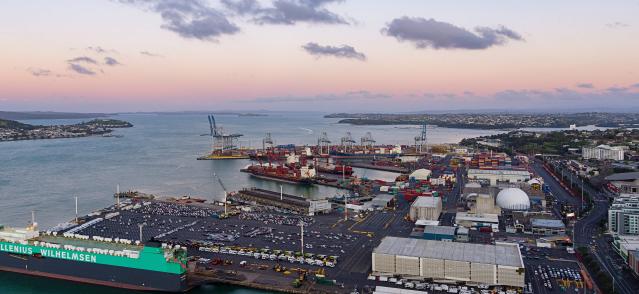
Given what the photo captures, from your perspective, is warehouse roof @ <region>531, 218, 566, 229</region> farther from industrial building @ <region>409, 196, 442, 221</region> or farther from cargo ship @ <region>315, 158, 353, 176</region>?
cargo ship @ <region>315, 158, 353, 176</region>

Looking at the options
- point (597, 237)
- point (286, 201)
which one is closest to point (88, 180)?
point (286, 201)

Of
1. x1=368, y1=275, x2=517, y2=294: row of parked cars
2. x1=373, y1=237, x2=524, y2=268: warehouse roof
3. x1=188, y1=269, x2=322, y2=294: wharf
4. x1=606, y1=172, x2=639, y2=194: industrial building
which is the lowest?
x1=188, y1=269, x2=322, y2=294: wharf

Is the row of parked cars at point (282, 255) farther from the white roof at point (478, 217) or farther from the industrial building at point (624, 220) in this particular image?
the industrial building at point (624, 220)

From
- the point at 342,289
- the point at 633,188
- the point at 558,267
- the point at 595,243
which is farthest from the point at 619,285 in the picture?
the point at 633,188

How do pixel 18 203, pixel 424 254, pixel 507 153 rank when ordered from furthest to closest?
pixel 507 153 < pixel 18 203 < pixel 424 254

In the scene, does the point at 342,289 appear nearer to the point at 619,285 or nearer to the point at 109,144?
the point at 619,285

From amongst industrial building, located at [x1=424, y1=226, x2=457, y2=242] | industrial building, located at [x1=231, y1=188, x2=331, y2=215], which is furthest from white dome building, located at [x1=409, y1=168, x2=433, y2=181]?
industrial building, located at [x1=424, y1=226, x2=457, y2=242]

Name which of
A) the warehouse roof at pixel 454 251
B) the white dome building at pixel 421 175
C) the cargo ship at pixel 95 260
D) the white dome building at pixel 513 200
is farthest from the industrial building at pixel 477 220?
the white dome building at pixel 421 175
